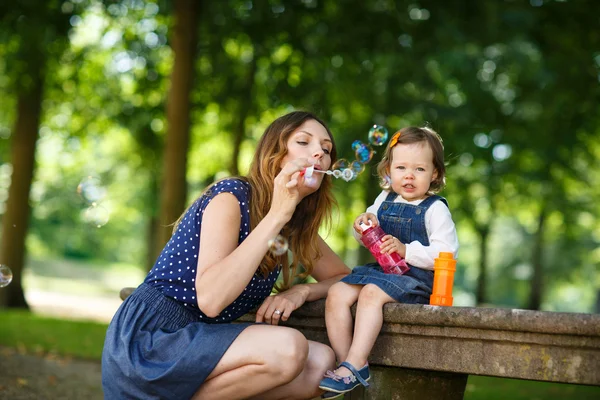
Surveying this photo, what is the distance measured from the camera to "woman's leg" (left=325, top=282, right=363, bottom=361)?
10.8 ft

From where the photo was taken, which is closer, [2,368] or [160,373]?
[160,373]

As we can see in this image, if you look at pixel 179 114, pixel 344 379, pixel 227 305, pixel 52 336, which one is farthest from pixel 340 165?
pixel 52 336

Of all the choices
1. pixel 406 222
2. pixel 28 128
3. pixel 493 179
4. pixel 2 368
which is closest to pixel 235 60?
pixel 28 128

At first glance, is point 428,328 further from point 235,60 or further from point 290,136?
point 235,60

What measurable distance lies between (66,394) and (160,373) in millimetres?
3036

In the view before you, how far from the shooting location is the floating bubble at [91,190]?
5.13 meters

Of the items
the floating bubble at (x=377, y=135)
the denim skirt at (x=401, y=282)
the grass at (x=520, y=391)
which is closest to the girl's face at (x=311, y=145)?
the denim skirt at (x=401, y=282)

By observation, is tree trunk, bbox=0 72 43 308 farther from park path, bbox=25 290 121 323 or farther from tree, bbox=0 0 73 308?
park path, bbox=25 290 121 323

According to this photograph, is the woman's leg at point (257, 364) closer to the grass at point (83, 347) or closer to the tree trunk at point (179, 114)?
the grass at point (83, 347)

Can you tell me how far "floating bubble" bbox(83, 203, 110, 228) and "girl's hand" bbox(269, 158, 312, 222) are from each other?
203cm

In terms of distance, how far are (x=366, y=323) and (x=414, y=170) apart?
2.64 ft

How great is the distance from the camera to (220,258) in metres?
3.06

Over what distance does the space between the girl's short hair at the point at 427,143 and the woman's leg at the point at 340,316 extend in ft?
2.09

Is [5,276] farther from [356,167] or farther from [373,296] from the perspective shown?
[373,296]
